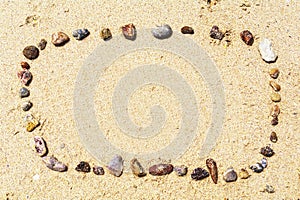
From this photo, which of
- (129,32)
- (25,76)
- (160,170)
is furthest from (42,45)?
(160,170)

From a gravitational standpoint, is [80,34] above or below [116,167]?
above

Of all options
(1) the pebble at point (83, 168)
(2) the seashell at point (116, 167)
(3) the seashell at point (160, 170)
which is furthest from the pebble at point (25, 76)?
(3) the seashell at point (160, 170)

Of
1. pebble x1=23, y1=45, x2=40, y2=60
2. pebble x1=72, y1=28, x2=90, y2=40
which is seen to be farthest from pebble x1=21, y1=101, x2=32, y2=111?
pebble x1=72, y1=28, x2=90, y2=40

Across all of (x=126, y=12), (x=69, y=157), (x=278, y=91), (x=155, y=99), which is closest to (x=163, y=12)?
(x=126, y=12)

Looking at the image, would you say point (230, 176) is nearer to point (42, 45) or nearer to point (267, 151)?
point (267, 151)

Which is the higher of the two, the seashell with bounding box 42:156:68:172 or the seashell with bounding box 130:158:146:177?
the seashell with bounding box 130:158:146:177

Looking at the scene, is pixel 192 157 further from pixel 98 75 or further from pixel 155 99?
pixel 98 75

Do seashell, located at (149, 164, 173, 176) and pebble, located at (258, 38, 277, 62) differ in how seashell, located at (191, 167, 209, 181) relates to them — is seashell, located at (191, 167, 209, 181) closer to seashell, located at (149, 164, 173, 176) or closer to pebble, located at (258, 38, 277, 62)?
seashell, located at (149, 164, 173, 176)
